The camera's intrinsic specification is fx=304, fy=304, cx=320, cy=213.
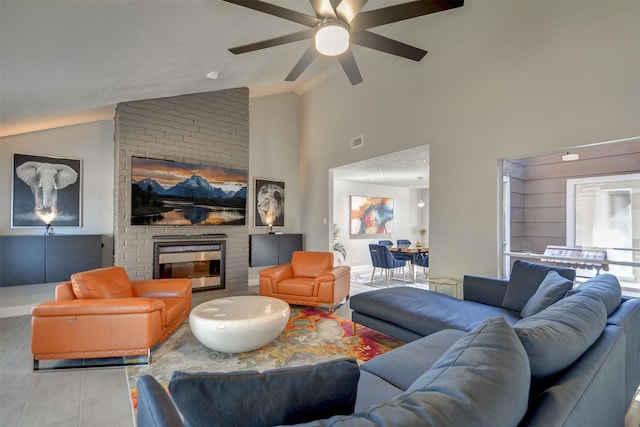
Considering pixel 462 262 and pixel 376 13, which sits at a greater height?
pixel 376 13

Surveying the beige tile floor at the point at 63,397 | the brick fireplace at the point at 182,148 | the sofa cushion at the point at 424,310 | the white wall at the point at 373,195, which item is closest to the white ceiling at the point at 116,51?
the brick fireplace at the point at 182,148

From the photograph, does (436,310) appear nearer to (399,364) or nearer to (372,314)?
(372,314)

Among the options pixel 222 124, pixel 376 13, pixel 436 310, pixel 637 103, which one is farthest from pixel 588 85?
pixel 222 124

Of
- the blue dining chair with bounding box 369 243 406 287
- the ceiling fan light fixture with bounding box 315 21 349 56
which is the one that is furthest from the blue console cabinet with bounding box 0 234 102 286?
the blue dining chair with bounding box 369 243 406 287

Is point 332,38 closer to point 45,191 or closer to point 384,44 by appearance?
point 384,44

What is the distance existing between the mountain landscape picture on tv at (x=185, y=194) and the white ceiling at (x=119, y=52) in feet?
3.50

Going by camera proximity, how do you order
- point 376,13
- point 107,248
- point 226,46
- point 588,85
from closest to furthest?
point 376,13
point 588,85
point 226,46
point 107,248

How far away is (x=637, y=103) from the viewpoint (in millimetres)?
2615

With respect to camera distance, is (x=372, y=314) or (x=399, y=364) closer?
(x=399, y=364)

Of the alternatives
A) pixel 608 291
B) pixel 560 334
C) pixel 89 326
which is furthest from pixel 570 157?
pixel 89 326

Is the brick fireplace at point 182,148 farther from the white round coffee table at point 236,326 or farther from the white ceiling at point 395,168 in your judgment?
the white round coffee table at point 236,326

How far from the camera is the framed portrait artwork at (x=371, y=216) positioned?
27.5 ft

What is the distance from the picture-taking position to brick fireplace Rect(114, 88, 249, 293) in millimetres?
4457

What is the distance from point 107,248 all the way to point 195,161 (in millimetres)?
1894
